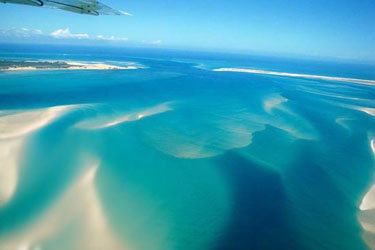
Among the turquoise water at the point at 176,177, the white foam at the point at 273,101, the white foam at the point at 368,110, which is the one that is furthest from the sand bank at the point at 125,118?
the white foam at the point at 368,110

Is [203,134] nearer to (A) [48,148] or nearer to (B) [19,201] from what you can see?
(A) [48,148]

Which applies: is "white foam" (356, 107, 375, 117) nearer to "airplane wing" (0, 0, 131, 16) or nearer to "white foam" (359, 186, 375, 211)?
"white foam" (359, 186, 375, 211)

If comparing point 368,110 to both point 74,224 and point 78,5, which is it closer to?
point 74,224

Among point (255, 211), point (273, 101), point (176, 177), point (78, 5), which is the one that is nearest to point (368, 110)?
point (273, 101)

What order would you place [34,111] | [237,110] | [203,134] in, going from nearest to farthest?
[203,134]
[34,111]
[237,110]

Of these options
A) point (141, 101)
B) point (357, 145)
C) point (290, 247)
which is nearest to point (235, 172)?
point (290, 247)

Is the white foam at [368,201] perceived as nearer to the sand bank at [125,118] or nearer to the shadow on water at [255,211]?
the shadow on water at [255,211]
